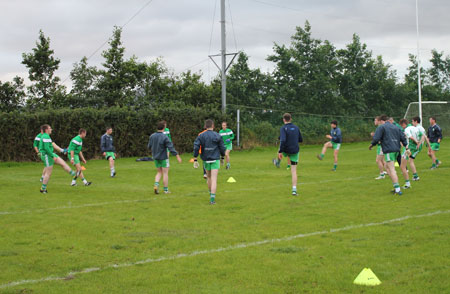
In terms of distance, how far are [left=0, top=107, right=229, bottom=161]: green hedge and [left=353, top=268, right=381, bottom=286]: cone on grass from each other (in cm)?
2642

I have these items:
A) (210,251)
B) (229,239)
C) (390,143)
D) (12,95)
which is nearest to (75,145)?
(390,143)

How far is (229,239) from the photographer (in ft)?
27.6

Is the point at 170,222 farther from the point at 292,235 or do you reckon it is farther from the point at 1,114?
the point at 1,114

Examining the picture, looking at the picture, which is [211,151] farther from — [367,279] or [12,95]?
[12,95]

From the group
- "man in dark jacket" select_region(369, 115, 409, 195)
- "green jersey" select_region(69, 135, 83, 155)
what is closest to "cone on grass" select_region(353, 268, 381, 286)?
"man in dark jacket" select_region(369, 115, 409, 195)

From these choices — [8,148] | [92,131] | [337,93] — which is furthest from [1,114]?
[337,93]

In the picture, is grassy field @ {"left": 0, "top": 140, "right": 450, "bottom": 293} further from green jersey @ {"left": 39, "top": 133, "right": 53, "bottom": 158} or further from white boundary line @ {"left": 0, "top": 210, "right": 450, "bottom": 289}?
green jersey @ {"left": 39, "top": 133, "right": 53, "bottom": 158}

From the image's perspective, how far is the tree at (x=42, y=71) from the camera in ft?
131

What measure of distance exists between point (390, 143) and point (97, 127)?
72.7ft

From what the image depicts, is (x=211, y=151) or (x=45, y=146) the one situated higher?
(x=45, y=146)

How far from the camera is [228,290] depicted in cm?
574

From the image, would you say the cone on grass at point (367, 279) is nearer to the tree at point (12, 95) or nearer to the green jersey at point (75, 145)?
the green jersey at point (75, 145)

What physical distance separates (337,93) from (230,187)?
35.5m

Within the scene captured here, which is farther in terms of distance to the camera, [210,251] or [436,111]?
[436,111]
